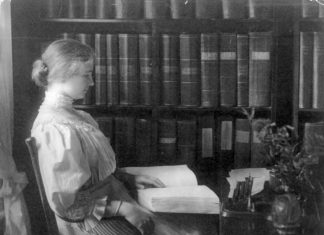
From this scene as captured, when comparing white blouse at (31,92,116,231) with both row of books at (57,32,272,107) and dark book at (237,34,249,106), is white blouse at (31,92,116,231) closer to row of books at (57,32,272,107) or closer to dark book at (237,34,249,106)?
row of books at (57,32,272,107)

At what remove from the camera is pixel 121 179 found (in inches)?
62.1

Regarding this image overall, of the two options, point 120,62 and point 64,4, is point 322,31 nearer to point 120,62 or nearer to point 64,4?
point 120,62

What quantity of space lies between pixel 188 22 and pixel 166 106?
33cm

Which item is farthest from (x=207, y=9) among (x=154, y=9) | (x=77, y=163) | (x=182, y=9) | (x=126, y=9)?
(x=77, y=163)

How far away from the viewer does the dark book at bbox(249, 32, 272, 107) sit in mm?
1859

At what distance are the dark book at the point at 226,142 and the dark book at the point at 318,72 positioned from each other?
1.09 ft

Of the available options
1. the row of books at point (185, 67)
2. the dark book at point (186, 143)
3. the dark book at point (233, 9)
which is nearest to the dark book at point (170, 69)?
the row of books at point (185, 67)

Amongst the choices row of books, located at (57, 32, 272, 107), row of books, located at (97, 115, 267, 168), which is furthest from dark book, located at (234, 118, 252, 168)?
row of books, located at (57, 32, 272, 107)

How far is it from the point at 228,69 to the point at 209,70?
72mm

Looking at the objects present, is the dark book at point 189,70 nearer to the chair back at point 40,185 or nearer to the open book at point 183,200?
the open book at point 183,200

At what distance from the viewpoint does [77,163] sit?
50.8 inches

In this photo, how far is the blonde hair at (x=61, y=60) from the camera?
1412 millimetres

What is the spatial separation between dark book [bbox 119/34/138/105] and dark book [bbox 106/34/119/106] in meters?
0.02

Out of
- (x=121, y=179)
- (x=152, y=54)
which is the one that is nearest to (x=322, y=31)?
(x=152, y=54)
